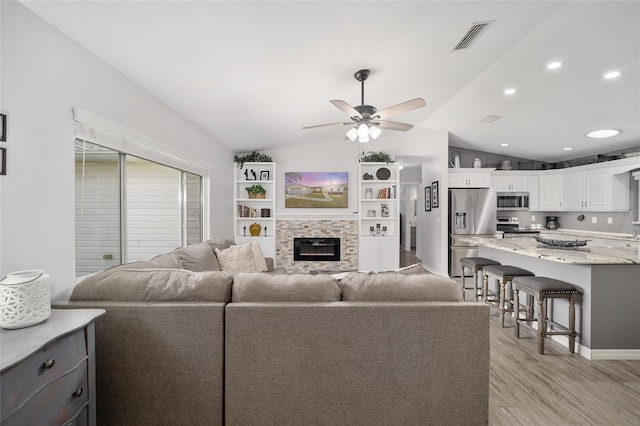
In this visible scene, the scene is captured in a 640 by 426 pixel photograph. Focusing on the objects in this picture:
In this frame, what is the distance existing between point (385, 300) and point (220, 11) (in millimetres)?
2022

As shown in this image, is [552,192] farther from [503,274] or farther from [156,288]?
[156,288]

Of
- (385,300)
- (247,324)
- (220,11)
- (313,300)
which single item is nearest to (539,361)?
(385,300)

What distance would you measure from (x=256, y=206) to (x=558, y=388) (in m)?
5.12

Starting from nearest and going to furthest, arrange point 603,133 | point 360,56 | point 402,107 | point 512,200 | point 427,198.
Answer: point 360,56
point 402,107
point 603,133
point 512,200
point 427,198

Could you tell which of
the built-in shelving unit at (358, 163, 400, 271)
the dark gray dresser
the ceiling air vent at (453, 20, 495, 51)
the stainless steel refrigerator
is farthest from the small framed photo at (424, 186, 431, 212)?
the dark gray dresser

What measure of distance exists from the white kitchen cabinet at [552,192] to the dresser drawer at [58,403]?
25.2 ft

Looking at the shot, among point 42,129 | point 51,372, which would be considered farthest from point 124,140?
point 51,372

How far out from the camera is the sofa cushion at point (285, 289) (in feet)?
5.53

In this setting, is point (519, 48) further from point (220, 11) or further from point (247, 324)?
point (247, 324)

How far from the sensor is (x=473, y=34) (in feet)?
8.38

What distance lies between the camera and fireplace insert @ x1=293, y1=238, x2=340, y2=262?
586cm

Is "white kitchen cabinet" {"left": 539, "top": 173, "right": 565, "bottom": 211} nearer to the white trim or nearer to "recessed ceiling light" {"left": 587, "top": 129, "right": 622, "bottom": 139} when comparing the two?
"recessed ceiling light" {"left": 587, "top": 129, "right": 622, "bottom": 139}

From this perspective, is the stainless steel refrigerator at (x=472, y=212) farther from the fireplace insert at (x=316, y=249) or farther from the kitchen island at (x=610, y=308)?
the kitchen island at (x=610, y=308)

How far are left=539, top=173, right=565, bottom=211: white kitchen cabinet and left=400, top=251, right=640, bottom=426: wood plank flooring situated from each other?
4260mm
